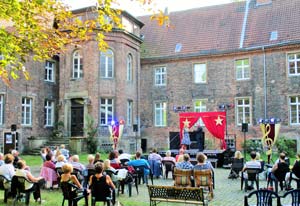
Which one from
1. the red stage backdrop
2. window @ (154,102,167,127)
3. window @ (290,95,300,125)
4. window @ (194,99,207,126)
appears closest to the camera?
the red stage backdrop

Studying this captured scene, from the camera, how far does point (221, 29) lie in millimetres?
28047

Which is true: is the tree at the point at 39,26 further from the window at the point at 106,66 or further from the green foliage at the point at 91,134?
the window at the point at 106,66

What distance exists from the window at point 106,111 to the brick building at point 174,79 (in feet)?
0.21

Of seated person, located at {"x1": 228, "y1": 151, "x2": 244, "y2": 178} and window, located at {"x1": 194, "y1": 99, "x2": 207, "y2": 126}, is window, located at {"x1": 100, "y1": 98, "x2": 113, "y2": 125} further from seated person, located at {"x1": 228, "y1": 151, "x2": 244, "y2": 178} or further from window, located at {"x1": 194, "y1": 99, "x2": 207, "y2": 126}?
seated person, located at {"x1": 228, "y1": 151, "x2": 244, "y2": 178}

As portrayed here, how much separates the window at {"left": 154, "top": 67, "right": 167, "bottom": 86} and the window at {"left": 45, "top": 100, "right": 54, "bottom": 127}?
7.81 meters

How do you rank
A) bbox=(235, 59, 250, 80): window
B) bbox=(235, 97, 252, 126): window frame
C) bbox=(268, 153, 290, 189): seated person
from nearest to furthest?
1. bbox=(268, 153, 290, 189): seated person
2. bbox=(235, 97, 252, 126): window frame
3. bbox=(235, 59, 250, 80): window

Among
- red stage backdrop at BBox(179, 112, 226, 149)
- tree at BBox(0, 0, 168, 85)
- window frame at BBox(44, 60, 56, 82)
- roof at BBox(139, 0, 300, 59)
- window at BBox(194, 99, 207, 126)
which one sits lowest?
red stage backdrop at BBox(179, 112, 226, 149)

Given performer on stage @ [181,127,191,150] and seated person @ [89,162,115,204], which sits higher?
performer on stage @ [181,127,191,150]

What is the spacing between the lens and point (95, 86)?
24.3 metres

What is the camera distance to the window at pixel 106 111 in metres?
24.5

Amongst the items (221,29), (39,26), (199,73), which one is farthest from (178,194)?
(221,29)

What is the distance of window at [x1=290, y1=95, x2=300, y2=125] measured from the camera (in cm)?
2416

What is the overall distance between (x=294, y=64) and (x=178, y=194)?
19514mm

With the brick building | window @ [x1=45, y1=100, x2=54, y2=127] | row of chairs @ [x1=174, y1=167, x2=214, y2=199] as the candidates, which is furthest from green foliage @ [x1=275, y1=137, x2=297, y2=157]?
row of chairs @ [x1=174, y1=167, x2=214, y2=199]
